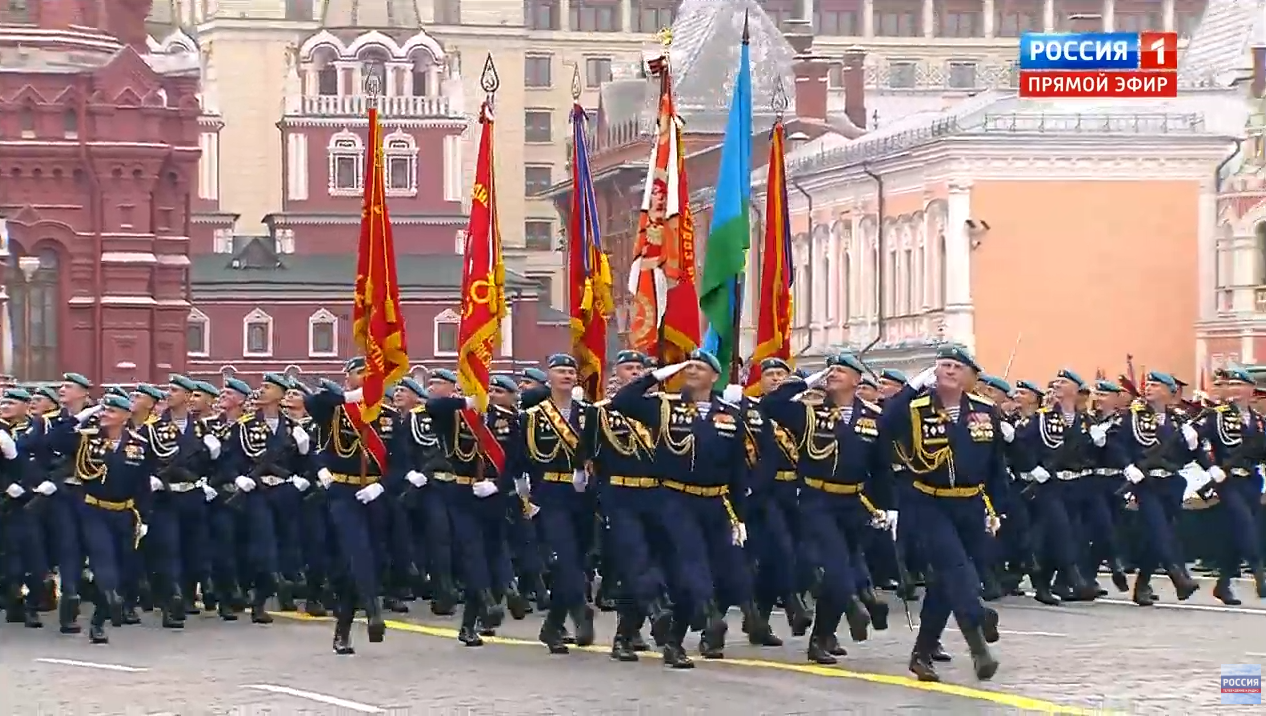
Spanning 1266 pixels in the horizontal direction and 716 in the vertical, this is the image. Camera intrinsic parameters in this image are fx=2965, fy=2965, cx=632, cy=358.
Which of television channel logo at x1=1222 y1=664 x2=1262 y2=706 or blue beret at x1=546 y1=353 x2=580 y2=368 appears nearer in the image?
television channel logo at x1=1222 y1=664 x2=1262 y2=706

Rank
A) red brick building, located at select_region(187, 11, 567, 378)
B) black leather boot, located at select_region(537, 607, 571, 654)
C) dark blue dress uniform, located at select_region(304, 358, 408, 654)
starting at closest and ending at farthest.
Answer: black leather boot, located at select_region(537, 607, 571, 654)
dark blue dress uniform, located at select_region(304, 358, 408, 654)
red brick building, located at select_region(187, 11, 567, 378)

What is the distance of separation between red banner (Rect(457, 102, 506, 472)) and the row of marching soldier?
1.03 ft

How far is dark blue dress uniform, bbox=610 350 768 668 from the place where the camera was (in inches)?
626

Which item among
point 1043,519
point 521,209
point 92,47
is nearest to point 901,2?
point 521,209

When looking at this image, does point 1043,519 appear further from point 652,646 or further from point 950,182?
point 950,182

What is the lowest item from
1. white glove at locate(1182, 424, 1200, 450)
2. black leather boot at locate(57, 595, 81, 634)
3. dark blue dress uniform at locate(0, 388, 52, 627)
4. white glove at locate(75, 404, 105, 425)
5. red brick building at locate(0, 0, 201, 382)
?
black leather boot at locate(57, 595, 81, 634)

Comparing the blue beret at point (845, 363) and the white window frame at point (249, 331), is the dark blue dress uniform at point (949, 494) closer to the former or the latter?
the blue beret at point (845, 363)

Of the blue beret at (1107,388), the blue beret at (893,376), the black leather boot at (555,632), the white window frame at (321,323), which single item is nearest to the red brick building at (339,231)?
the white window frame at (321,323)

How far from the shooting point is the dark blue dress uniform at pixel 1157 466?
2081 centimetres

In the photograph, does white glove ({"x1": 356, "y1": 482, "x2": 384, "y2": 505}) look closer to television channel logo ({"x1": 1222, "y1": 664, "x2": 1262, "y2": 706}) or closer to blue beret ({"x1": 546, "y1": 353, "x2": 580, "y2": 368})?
blue beret ({"x1": 546, "y1": 353, "x2": 580, "y2": 368})

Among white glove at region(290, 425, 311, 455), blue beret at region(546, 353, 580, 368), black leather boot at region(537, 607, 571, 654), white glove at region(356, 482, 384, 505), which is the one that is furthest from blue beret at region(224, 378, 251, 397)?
black leather boot at region(537, 607, 571, 654)

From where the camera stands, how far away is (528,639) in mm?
18234

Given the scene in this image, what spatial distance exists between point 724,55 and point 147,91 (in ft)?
75.7

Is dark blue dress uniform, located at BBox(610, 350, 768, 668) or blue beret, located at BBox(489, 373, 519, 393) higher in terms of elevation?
blue beret, located at BBox(489, 373, 519, 393)
